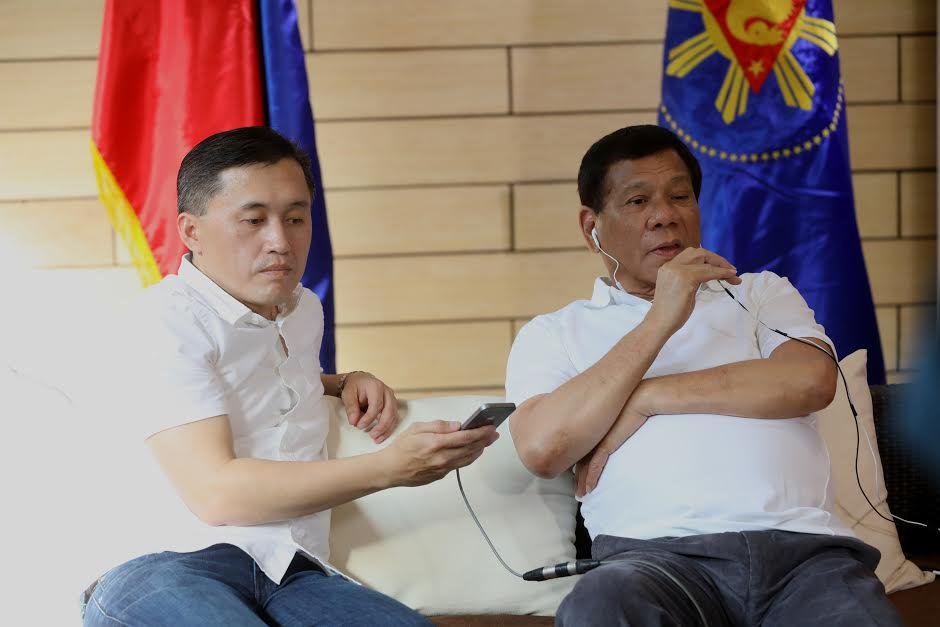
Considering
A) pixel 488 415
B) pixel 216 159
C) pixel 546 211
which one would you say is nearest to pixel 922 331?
pixel 488 415

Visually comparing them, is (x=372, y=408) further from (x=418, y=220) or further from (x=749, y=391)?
(x=418, y=220)

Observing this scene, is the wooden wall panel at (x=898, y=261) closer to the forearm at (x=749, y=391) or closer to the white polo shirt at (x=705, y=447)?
the white polo shirt at (x=705, y=447)

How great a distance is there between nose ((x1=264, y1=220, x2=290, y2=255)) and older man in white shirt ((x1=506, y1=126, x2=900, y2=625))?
0.54 meters

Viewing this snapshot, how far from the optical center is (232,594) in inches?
59.7

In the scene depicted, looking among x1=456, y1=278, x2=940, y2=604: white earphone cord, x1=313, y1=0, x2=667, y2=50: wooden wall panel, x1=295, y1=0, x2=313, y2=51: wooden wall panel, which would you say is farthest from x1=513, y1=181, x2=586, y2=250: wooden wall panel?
x1=456, y1=278, x2=940, y2=604: white earphone cord

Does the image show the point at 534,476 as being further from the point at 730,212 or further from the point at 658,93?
the point at 658,93

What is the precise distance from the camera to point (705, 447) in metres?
1.72

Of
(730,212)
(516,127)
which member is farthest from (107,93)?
(730,212)

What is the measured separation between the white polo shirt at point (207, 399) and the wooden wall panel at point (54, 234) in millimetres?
1644

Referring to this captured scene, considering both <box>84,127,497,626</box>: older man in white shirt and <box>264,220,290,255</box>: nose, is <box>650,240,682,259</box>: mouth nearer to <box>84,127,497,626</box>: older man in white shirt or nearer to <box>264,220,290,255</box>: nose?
<box>84,127,497,626</box>: older man in white shirt

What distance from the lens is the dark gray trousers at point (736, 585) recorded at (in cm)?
148

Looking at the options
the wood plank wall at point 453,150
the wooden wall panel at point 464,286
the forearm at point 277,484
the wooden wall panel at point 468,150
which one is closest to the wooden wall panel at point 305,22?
the wood plank wall at point 453,150

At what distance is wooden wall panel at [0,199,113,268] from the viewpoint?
3.16 m

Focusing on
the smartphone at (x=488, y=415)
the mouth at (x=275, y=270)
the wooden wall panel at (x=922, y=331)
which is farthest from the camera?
the mouth at (x=275, y=270)
